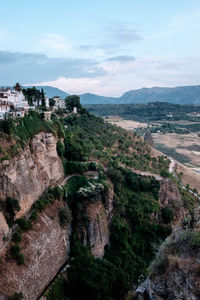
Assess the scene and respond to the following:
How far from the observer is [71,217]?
24.4 meters

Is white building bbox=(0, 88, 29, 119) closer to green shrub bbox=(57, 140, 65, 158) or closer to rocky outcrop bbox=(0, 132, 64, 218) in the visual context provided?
rocky outcrop bbox=(0, 132, 64, 218)

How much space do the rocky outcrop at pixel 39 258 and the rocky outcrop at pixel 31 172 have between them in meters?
2.23

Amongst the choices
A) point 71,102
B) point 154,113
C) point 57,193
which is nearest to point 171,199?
point 57,193

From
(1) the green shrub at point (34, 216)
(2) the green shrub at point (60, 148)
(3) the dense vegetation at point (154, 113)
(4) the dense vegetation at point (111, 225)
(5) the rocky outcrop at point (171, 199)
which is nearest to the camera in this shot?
(4) the dense vegetation at point (111, 225)

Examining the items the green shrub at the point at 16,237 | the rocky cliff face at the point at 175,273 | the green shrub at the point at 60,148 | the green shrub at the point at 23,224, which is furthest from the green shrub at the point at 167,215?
the rocky cliff face at the point at 175,273

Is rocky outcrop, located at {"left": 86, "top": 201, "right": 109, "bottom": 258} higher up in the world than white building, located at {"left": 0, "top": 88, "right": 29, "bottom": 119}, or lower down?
lower down

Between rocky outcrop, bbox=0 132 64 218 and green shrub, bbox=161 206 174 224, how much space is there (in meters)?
14.4

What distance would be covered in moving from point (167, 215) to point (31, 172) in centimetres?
1834

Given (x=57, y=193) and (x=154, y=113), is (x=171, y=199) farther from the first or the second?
(x=154, y=113)

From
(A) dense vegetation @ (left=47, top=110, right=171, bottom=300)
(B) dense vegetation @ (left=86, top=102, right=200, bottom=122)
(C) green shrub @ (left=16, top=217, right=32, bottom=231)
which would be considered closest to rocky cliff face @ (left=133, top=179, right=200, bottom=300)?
(A) dense vegetation @ (left=47, top=110, right=171, bottom=300)

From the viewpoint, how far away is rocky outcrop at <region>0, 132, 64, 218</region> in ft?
64.6

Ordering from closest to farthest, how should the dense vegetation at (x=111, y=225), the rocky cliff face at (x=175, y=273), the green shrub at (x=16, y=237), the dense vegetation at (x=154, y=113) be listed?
the rocky cliff face at (x=175, y=273), the green shrub at (x=16, y=237), the dense vegetation at (x=111, y=225), the dense vegetation at (x=154, y=113)

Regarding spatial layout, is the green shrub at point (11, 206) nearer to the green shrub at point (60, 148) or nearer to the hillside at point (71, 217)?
the hillside at point (71, 217)

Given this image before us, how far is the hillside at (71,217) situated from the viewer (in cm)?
1867
